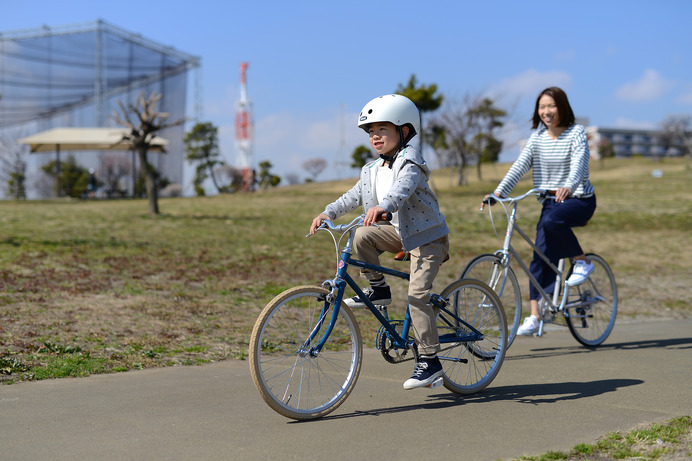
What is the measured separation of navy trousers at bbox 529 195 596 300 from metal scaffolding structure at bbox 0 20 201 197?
57681 millimetres

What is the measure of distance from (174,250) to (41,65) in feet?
184

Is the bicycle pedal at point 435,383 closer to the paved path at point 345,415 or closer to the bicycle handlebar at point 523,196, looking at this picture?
the paved path at point 345,415

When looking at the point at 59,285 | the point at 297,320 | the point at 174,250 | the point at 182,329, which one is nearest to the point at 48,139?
the point at 174,250

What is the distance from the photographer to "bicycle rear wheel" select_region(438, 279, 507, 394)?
4180 mm

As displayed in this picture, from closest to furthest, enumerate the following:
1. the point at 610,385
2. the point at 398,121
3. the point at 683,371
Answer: the point at 398,121 → the point at 610,385 → the point at 683,371

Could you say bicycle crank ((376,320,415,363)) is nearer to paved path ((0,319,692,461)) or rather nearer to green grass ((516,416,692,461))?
paved path ((0,319,692,461))

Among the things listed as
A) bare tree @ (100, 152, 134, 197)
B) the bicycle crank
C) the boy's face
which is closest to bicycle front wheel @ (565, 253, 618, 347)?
the bicycle crank

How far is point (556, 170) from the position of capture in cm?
582

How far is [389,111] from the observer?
3.76 meters

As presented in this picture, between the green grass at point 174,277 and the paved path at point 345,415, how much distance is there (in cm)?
66

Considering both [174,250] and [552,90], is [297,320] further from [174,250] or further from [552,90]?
[174,250]

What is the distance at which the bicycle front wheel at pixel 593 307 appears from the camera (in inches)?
230

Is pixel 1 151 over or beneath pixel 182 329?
over

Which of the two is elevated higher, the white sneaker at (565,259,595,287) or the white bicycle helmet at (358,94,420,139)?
the white bicycle helmet at (358,94,420,139)
